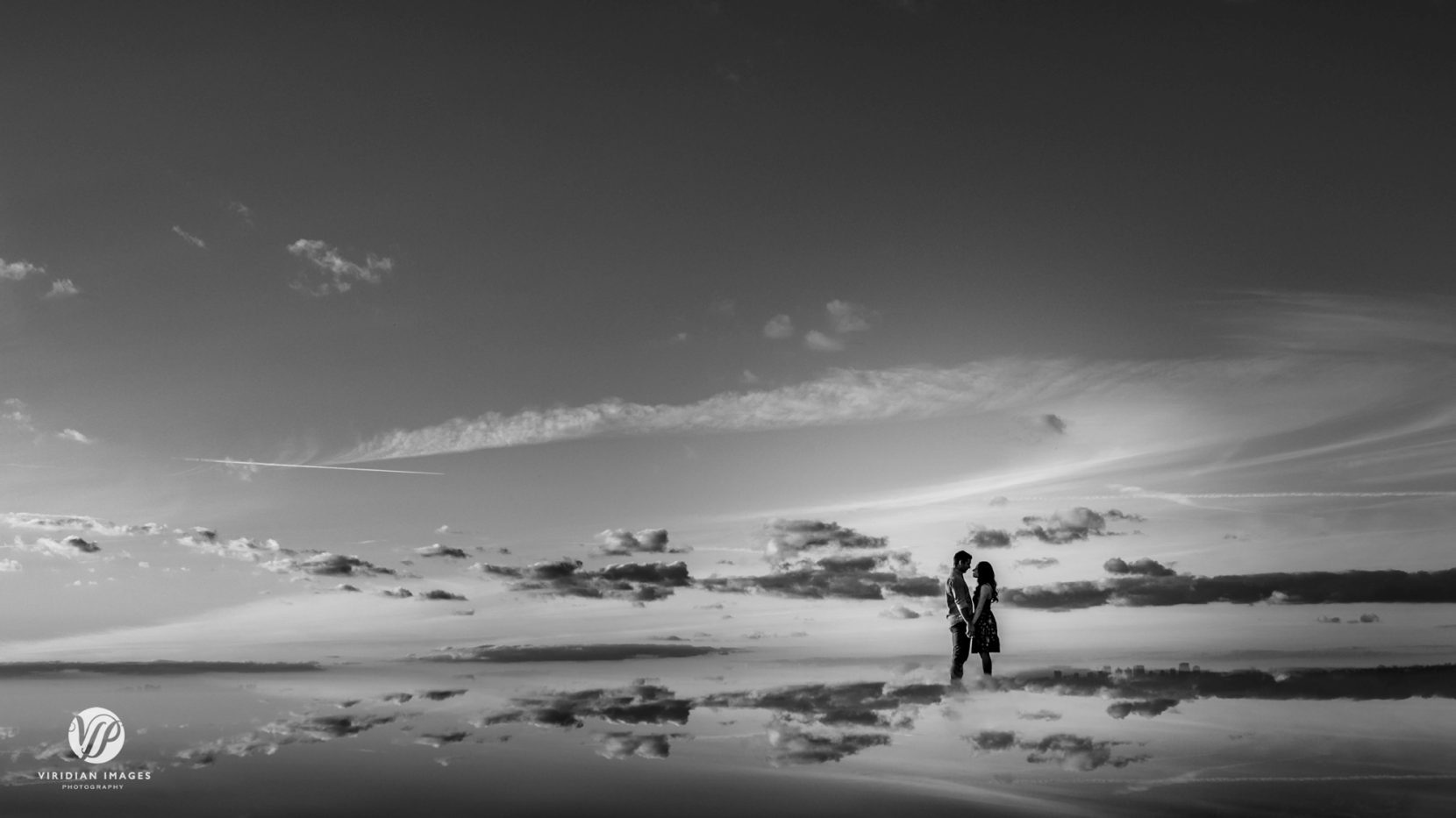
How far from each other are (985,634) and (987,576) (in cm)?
228

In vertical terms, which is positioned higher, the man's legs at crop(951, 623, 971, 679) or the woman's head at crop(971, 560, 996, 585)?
the woman's head at crop(971, 560, 996, 585)

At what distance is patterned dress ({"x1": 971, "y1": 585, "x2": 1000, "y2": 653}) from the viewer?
3425 centimetres

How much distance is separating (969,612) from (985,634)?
119 centimetres

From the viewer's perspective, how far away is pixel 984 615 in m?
34.3

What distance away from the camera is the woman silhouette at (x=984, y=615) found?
3375 cm

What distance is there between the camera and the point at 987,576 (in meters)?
33.8

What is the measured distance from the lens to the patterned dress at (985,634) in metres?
34.2

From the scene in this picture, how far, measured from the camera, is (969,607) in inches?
1339

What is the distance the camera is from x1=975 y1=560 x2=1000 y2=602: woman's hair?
33.8 metres

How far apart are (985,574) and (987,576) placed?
0.09m

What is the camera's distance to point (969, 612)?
34.0 meters

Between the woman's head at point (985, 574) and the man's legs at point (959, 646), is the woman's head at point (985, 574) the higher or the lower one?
the higher one

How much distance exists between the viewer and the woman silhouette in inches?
1329

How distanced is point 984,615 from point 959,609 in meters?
→ 1.15
